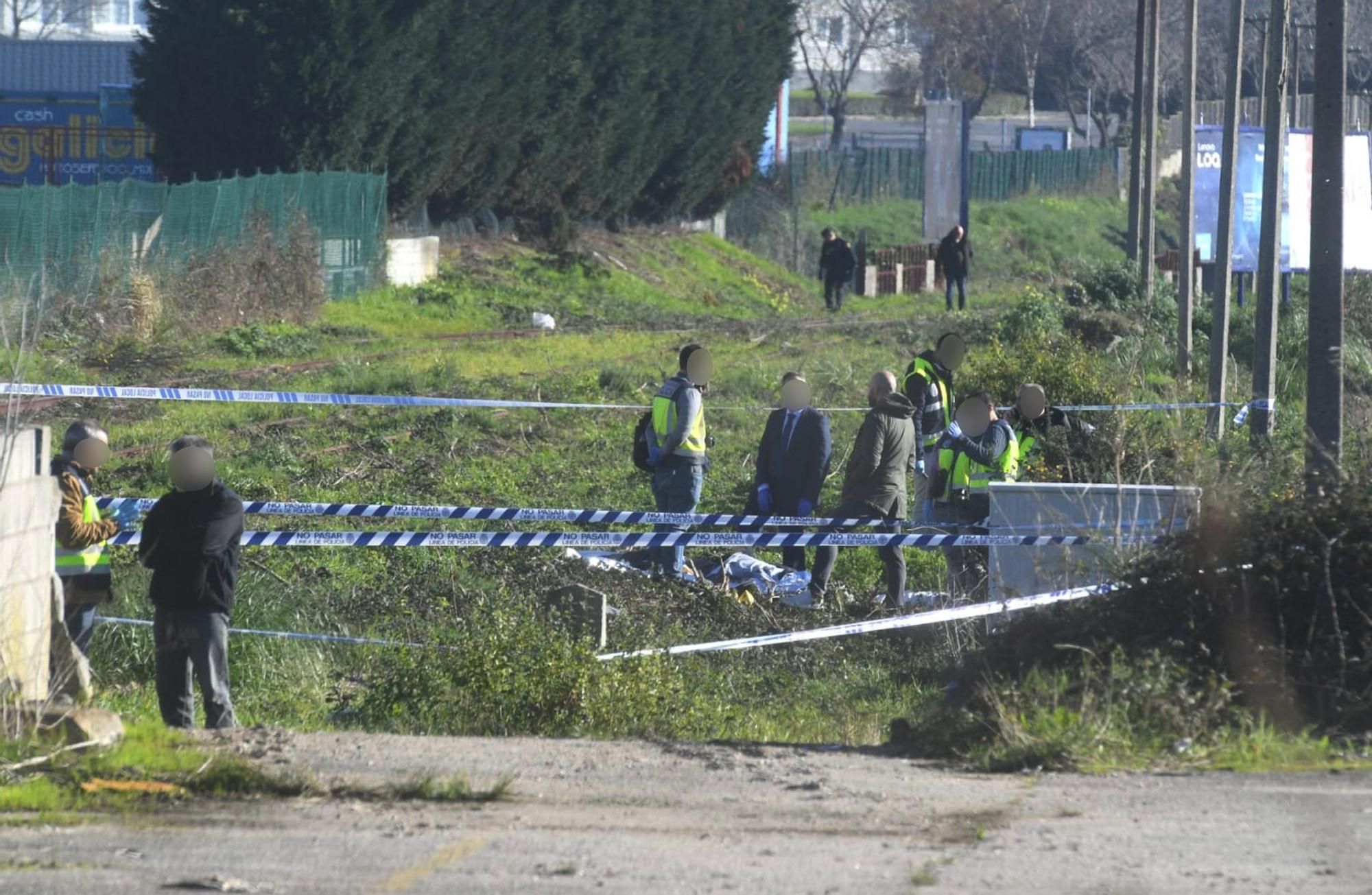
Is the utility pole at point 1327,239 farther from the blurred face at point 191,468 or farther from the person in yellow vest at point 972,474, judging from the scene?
the blurred face at point 191,468

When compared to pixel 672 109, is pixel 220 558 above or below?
below

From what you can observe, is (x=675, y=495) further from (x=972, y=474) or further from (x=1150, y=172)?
(x=1150, y=172)

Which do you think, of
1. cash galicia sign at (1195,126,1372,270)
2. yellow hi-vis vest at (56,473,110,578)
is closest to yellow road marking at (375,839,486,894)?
yellow hi-vis vest at (56,473,110,578)

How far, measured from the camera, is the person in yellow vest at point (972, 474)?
12.0m

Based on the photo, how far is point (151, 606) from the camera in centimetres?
1060

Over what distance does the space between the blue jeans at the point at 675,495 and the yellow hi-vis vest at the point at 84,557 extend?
4.81m

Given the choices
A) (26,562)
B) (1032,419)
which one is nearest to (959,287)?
(1032,419)

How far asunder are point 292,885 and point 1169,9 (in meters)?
88.4

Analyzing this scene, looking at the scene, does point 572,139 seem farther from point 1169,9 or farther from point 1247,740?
point 1169,9

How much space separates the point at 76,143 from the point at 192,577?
122ft

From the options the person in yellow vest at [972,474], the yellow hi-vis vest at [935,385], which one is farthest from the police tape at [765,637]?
the yellow hi-vis vest at [935,385]

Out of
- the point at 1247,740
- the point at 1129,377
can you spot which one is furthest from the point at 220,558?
the point at 1129,377

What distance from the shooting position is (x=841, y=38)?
101562mm

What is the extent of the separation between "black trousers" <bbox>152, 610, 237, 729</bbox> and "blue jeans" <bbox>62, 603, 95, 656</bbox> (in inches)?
26.0
